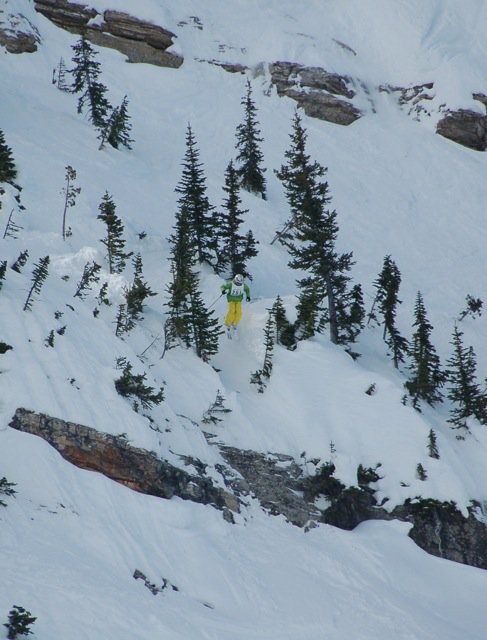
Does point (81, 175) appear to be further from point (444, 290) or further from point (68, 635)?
point (68, 635)

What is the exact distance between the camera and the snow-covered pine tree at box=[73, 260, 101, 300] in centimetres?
2164

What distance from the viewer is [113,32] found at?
57.2 m

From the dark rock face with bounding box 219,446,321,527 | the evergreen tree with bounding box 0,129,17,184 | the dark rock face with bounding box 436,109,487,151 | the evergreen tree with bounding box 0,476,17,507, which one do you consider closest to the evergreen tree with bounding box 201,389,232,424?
the dark rock face with bounding box 219,446,321,527

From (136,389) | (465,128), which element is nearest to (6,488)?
(136,389)

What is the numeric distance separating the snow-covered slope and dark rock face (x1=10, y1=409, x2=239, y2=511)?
0.35 metres

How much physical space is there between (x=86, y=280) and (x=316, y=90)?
→ 1569 inches

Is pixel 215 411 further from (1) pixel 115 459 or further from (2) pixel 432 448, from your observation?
(2) pixel 432 448

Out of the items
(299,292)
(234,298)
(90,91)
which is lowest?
(299,292)

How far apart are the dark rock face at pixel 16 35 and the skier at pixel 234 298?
39.3m

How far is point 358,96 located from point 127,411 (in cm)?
4664

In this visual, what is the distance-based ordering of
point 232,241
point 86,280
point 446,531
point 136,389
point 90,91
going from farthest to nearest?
point 90,91
point 232,241
point 86,280
point 446,531
point 136,389

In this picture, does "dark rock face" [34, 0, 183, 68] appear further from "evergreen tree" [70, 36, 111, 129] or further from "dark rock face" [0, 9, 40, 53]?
"evergreen tree" [70, 36, 111, 129]

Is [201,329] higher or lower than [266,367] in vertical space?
higher

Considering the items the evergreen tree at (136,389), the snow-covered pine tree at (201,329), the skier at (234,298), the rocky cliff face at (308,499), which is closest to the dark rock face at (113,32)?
the skier at (234,298)
